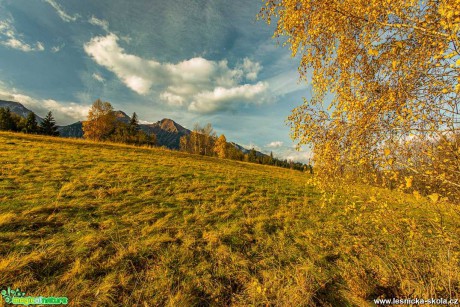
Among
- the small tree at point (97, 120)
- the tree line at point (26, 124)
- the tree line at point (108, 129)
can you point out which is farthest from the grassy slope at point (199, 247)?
the tree line at point (26, 124)

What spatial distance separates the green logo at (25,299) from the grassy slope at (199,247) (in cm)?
13

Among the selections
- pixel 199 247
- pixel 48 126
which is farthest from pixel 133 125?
pixel 199 247

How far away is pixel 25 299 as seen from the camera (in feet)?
11.2

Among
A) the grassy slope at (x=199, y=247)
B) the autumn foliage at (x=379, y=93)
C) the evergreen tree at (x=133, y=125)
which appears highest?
the evergreen tree at (x=133, y=125)

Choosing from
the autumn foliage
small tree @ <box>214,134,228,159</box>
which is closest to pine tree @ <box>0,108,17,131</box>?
small tree @ <box>214,134,228,159</box>

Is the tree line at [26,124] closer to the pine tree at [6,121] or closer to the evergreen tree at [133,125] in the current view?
the pine tree at [6,121]

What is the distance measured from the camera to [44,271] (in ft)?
13.3

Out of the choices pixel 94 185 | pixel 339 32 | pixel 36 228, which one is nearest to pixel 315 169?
pixel 339 32

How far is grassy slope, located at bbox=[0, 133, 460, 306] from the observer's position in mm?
3895

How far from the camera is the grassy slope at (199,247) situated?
12.8 ft

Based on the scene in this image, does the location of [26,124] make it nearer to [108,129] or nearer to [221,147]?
[108,129]

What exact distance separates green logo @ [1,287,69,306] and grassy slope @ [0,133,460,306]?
13cm

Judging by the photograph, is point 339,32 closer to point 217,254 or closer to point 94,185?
point 217,254

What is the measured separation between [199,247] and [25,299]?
349 cm
